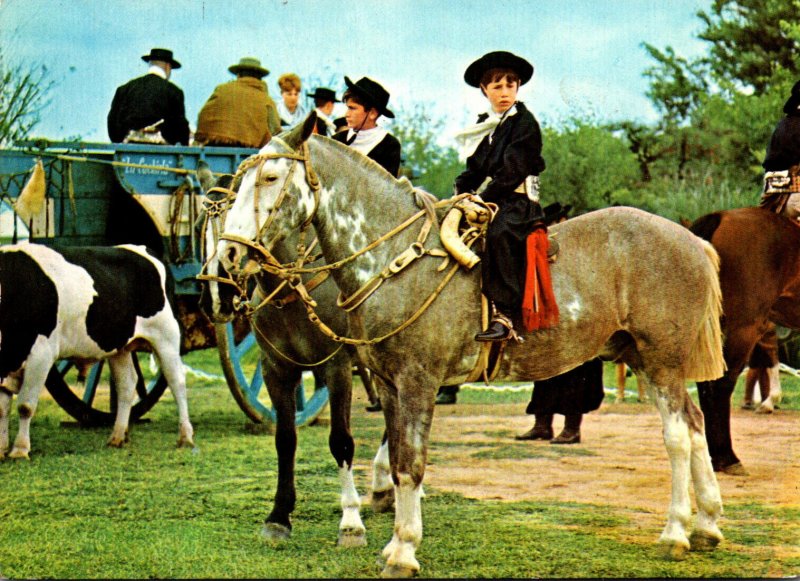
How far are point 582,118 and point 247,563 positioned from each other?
768 inches

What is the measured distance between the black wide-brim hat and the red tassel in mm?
893

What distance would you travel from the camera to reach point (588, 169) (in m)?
23.4

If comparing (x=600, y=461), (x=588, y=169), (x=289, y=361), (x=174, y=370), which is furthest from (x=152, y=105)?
(x=588, y=169)

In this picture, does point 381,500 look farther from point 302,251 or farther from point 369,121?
point 369,121

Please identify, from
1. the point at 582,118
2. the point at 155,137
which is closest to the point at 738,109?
the point at 582,118

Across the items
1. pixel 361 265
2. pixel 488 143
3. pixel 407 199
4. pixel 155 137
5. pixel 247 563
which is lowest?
pixel 247 563

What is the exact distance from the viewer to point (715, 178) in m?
20.1

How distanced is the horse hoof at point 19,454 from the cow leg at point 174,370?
133cm

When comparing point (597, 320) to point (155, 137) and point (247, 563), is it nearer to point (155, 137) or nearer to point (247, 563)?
point (247, 563)

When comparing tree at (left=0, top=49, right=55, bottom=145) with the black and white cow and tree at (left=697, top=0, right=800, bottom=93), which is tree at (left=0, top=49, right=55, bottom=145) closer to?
the black and white cow

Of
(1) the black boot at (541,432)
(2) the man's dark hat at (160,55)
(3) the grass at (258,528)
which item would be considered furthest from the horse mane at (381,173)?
(2) the man's dark hat at (160,55)

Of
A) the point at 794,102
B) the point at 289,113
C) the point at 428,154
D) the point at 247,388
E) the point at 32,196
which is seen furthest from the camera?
the point at 428,154

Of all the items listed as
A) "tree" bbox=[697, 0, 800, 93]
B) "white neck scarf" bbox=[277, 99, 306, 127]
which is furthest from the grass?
"tree" bbox=[697, 0, 800, 93]

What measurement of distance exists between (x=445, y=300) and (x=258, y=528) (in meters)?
2.05
